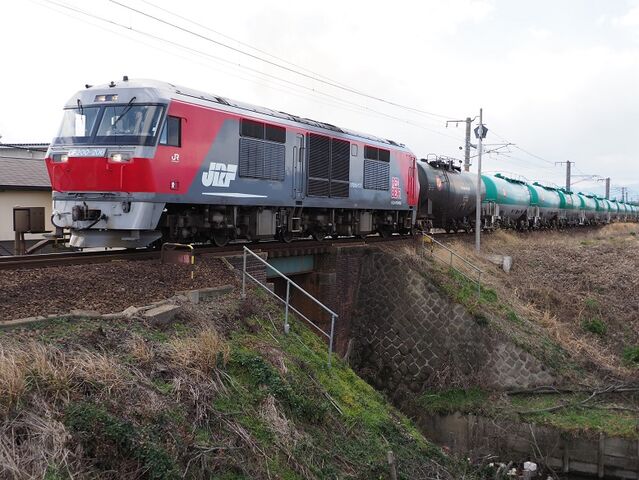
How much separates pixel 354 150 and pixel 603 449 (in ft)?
34.9

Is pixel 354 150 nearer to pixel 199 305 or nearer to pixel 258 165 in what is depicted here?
pixel 258 165

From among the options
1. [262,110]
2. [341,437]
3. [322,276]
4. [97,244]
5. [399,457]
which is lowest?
[399,457]

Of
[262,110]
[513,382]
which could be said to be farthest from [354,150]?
[513,382]

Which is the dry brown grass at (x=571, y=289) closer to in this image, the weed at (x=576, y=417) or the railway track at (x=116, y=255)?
the weed at (x=576, y=417)

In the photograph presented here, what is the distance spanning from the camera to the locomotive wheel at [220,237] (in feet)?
46.1

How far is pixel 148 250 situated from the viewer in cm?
1298

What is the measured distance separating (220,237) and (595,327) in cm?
1392

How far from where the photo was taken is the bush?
20828 millimetres

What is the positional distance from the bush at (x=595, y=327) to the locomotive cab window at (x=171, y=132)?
15600 millimetres

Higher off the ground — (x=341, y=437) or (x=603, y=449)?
(x=341, y=437)

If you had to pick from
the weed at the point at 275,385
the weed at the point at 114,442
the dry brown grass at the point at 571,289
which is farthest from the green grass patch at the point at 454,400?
the weed at the point at 114,442

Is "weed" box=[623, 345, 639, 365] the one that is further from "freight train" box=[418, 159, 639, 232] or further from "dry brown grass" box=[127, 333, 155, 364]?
"dry brown grass" box=[127, 333, 155, 364]

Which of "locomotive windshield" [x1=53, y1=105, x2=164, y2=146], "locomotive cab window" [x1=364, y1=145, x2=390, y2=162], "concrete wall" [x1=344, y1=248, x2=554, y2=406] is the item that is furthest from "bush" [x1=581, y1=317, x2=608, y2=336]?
"locomotive windshield" [x1=53, y1=105, x2=164, y2=146]

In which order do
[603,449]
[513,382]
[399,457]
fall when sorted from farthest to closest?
1. [513,382]
2. [603,449]
3. [399,457]
